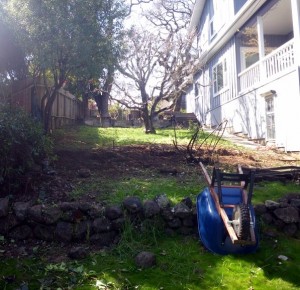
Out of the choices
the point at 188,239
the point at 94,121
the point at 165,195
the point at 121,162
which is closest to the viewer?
the point at 188,239

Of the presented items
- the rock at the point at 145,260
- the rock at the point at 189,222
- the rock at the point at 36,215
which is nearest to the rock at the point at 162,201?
the rock at the point at 189,222

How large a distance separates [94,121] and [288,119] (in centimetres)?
1235

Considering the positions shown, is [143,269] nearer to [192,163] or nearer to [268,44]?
[192,163]

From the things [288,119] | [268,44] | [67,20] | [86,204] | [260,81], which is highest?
[268,44]

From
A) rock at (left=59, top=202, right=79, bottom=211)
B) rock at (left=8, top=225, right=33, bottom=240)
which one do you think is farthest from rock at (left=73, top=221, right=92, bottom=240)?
rock at (left=8, top=225, right=33, bottom=240)

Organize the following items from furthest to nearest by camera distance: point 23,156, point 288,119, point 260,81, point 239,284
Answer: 1. point 260,81
2. point 288,119
3. point 23,156
4. point 239,284

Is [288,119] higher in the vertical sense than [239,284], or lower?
higher

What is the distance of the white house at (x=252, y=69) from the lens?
10.8 metres

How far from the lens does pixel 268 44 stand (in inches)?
679

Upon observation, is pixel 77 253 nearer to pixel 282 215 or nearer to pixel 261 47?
pixel 282 215

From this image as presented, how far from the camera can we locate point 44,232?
5168mm

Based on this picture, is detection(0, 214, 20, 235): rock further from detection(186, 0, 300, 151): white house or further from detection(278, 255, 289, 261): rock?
detection(186, 0, 300, 151): white house

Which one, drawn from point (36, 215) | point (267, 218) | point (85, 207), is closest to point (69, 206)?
point (85, 207)

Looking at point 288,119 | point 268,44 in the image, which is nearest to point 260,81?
point 288,119
